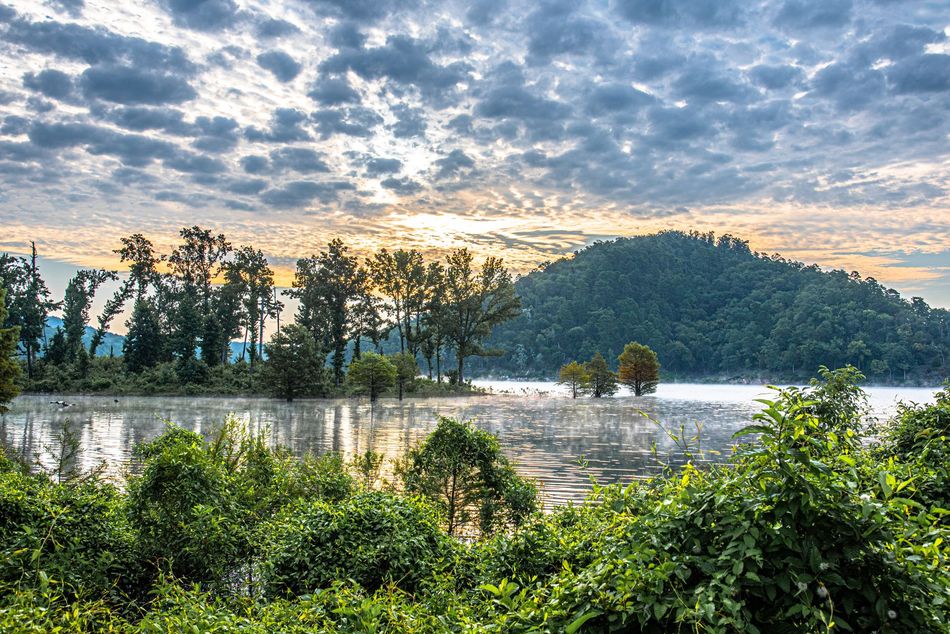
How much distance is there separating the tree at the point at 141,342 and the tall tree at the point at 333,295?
52.8 ft

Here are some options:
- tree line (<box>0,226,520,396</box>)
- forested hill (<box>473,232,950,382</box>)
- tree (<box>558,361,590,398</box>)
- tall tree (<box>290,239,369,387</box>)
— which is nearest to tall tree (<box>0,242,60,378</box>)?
tree line (<box>0,226,520,396</box>)

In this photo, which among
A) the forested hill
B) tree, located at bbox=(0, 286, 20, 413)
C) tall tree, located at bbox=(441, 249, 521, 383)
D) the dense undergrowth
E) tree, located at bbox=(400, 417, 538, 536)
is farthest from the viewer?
the forested hill

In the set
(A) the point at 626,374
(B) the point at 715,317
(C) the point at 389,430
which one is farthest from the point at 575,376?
(B) the point at 715,317

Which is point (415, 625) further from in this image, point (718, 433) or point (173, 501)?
point (718, 433)

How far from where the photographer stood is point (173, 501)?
6867mm

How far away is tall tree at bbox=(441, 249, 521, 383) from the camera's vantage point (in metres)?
79.6

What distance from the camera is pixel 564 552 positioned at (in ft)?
15.7

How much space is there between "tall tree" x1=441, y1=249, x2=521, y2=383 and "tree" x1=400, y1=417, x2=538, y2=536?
6979 cm

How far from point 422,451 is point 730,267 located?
552 feet

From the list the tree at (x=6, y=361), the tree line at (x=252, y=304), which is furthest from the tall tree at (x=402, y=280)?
the tree at (x=6, y=361)

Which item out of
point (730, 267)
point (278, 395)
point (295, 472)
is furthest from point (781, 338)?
point (295, 472)

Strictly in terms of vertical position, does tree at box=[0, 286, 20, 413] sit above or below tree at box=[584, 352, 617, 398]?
above

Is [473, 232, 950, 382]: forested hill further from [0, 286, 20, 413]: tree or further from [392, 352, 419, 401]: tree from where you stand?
[0, 286, 20, 413]: tree

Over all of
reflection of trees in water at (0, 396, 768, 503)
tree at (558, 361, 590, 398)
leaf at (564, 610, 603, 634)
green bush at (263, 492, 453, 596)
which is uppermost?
leaf at (564, 610, 603, 634)
